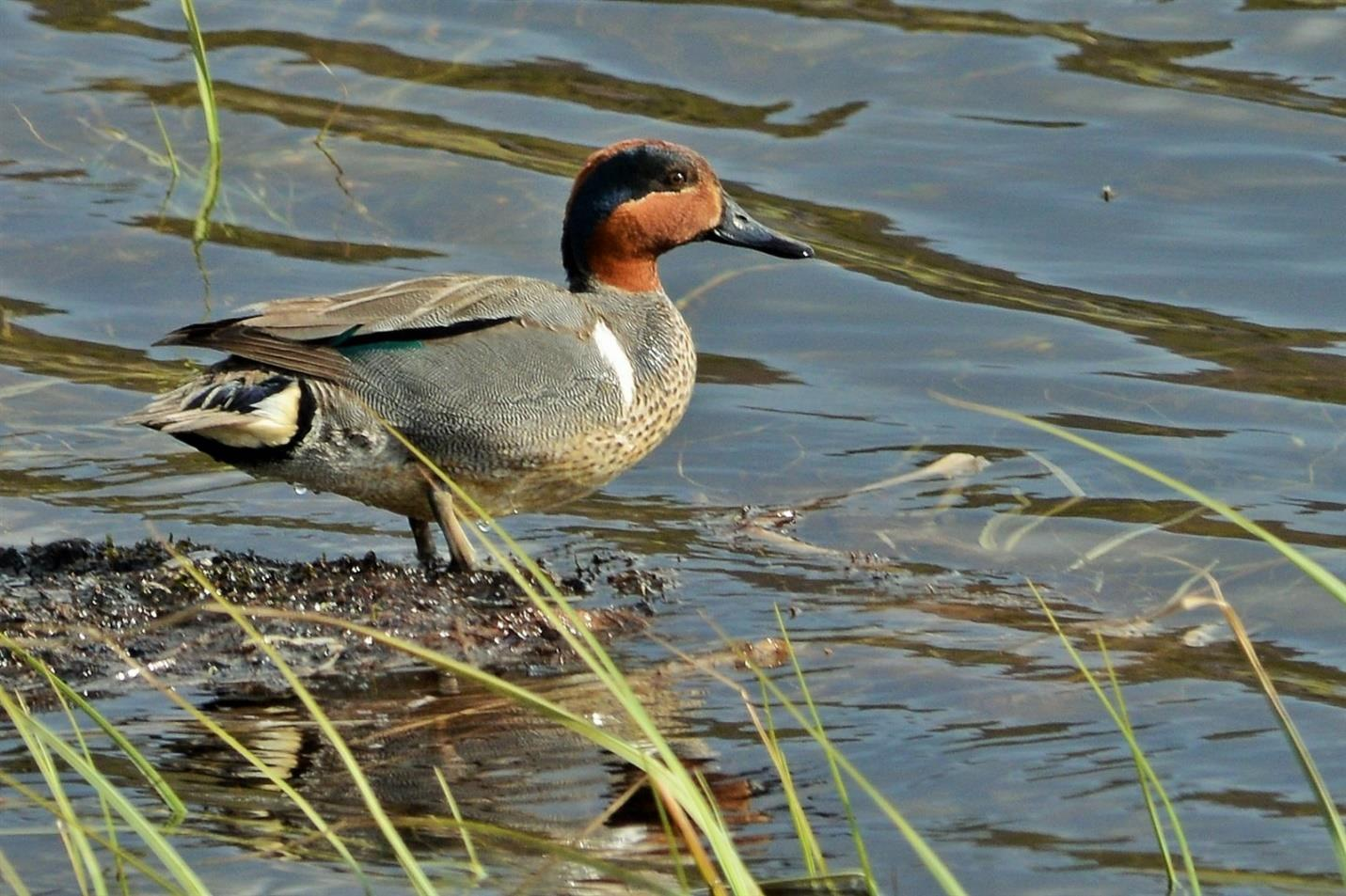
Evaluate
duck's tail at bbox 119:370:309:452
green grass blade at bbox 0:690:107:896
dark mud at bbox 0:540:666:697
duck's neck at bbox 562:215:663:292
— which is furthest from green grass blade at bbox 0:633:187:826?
duck's neck at bbox 562:215:663:292

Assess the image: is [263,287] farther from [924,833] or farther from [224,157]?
[924,833]

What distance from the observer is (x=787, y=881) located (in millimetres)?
3549

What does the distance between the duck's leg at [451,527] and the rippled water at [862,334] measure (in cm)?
55

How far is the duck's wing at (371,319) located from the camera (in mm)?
5191

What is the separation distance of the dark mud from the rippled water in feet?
0.66

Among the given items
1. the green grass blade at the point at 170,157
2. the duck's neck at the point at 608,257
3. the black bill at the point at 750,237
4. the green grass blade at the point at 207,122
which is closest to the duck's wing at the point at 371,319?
the duck's neck at the point at 608,257

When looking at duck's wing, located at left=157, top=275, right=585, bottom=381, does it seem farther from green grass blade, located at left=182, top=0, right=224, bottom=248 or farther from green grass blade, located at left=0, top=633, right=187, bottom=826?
green grass blade, located at left=0, top=633, right=187, bottom=826

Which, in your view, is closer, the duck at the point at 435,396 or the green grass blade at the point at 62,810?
the green grass blade at the point at 62,810

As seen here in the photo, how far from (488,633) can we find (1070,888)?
1.87 m

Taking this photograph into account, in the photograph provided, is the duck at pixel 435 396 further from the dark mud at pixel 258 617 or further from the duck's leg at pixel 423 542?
the dark mud at pixel 258 617

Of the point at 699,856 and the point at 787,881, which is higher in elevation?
the point at 699,856

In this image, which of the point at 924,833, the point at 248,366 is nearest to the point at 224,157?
the point at 248,366

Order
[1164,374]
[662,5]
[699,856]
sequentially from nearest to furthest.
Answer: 1. [699,856]
2. [1164,374]
3. [662,5]

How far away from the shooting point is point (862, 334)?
7930mm
